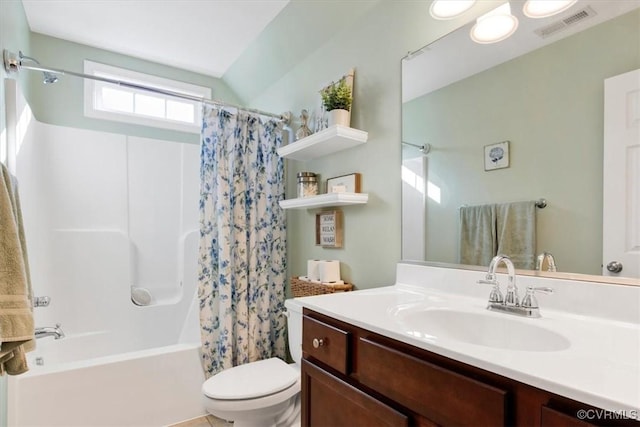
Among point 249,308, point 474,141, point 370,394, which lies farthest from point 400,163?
point 249,308

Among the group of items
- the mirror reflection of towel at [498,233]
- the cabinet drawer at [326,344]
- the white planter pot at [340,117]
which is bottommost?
the cabinet drawer at [326,344]

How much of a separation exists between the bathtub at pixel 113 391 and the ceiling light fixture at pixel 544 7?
7.58 ft

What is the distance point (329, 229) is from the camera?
6.51ft

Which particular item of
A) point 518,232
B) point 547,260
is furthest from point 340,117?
point 547,260

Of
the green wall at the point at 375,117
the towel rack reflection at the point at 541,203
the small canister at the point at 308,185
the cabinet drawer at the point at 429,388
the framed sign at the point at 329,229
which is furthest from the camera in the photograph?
the small canister at the point at 308,185

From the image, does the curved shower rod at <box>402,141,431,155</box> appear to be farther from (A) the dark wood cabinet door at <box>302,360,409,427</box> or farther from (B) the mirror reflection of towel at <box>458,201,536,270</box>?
(A) the dark wood cabinet door at <box>302,360,409,427</box>

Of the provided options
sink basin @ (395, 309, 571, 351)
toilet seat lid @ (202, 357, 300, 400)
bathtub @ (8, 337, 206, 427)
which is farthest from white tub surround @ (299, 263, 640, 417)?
bathtub @ (8, 337, 206, 427)

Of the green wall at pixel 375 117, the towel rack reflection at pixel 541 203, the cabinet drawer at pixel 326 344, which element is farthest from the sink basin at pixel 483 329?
the green wall at pixel 375 117

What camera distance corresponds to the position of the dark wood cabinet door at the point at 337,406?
874 millimetres

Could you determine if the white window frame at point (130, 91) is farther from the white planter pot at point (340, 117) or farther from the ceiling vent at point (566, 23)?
the ceiling vent at point (566, 23)

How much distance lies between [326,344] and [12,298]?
102 cm

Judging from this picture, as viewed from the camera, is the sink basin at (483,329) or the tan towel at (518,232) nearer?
the sink basin at (483,329)

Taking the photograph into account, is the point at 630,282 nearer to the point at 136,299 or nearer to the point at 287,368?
the point at 287,368

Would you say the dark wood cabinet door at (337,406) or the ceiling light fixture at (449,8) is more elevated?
the ceiling light fixture at (449,8)
